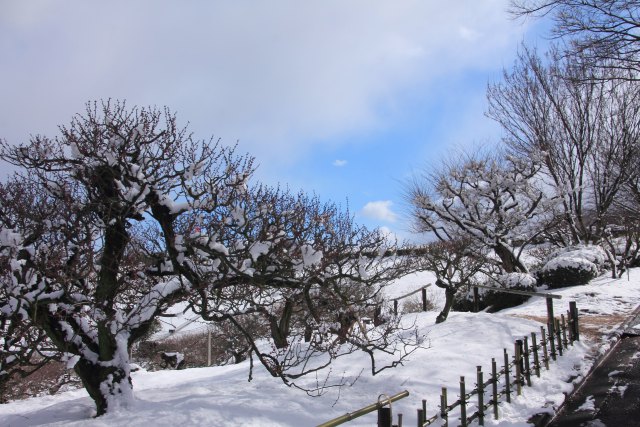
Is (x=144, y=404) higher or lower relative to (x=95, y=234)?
lower

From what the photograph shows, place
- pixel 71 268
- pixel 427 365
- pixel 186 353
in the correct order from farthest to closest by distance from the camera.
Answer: pixel 186 353, pixel 427 365, pixel 71 268

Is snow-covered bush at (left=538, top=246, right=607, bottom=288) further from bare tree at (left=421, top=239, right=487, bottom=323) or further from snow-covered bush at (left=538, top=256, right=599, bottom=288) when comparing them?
bare tree at (left=421, top=239, right=487, bottom=323)

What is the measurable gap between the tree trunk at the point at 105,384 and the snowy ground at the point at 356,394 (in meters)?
0.24

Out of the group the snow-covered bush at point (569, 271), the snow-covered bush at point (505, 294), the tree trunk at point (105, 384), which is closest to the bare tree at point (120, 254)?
the tree trunk at point (105, 384)

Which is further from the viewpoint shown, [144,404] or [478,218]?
[478,218]

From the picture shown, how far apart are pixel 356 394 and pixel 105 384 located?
3.48m

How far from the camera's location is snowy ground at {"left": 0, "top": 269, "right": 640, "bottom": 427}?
18.6 feet

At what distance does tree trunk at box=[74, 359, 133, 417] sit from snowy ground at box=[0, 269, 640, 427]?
0.24 meters

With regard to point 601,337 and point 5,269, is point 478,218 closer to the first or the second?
point 601,337

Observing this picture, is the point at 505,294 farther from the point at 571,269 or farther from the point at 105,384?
the point at 105,384

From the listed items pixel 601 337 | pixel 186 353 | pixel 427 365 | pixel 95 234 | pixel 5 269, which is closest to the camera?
pixel 5 269

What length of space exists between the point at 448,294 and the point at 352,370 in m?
4.36

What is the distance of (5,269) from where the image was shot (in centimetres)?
553

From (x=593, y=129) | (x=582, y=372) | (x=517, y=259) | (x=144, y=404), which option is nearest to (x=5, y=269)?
(x=144, y=404)
